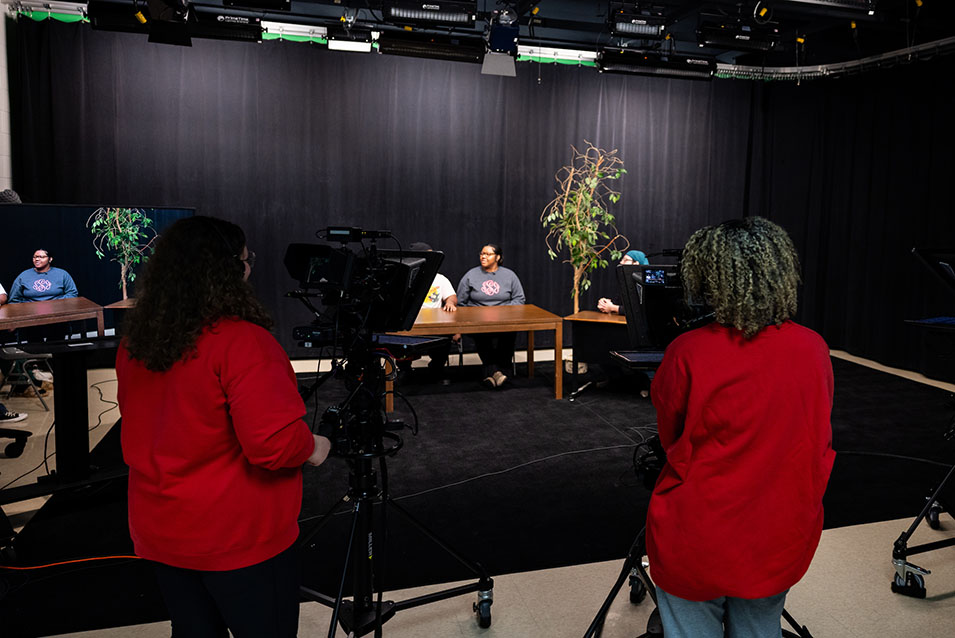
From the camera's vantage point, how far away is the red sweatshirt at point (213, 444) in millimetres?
1251

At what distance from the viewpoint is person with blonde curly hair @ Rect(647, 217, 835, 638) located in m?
1.28

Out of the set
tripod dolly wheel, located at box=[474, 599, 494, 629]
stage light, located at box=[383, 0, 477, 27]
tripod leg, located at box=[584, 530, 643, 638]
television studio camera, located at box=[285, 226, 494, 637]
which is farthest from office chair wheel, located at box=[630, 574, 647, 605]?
stage light, located at box=[383, 0, 477, 27]

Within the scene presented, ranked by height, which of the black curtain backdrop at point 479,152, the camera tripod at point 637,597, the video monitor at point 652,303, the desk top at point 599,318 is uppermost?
the black curtain backdrop at point 479,152

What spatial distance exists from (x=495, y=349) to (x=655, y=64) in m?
3.24

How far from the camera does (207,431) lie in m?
1.27

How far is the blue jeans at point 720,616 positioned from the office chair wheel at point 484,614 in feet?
3.15

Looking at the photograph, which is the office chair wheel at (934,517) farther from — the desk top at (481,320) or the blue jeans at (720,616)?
the desk top at (481,320)

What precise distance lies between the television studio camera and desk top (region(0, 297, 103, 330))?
283cm

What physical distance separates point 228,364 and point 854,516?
311 centimetres

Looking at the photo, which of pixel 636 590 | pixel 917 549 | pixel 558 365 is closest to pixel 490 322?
pixel 558 365

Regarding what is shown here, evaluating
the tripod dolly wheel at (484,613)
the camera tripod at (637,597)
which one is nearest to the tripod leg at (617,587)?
the camera tripod at (637,597)

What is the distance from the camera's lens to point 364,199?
7.29 m

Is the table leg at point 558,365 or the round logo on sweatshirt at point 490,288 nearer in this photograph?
the table leg at point 558,365

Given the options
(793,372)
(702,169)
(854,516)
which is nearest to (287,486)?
(793,372)
